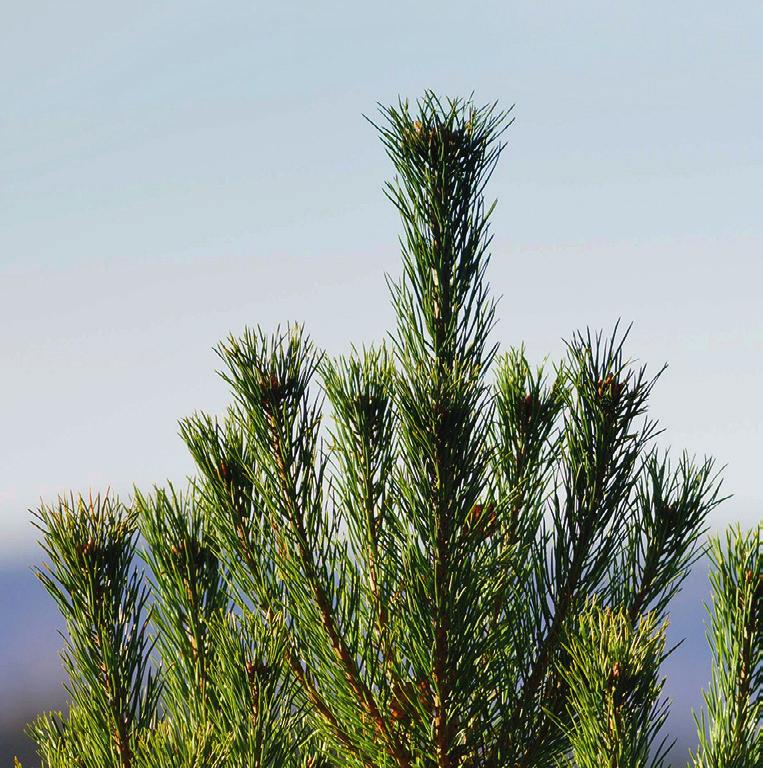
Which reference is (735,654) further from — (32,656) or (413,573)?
(32,656)

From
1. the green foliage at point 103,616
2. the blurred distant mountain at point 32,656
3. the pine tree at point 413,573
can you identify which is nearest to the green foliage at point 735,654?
the pine tree at point 413,573

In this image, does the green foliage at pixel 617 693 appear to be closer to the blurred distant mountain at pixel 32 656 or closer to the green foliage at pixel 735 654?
the green foliage at pixel 735 654

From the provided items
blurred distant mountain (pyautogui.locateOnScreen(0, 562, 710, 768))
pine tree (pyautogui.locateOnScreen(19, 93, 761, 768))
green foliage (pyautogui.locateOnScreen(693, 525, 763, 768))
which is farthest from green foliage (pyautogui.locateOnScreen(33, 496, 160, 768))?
blurred distant mountain (pyautogui.locateOnScreen(0, 562, 710, 768))

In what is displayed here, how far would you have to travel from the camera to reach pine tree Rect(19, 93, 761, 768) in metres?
2.01

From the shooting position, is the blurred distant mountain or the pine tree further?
the blurred distant mountain

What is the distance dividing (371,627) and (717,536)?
2.93 ft

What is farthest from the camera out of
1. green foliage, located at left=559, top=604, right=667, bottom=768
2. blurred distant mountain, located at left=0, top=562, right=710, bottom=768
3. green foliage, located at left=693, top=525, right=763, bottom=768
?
blurred distant mountain, located at left=0, top=562, right=710, bottom=768

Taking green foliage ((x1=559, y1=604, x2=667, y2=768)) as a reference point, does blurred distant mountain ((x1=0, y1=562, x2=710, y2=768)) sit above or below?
above

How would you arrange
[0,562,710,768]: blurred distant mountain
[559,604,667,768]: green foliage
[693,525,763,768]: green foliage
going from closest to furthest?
[559,604,667,768]: green foliage, [693,525,763,768]: green foliage, [0,562,710,768]: blurred distant mountain

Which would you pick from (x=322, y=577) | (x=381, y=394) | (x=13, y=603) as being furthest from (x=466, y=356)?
(x=13, y=603)

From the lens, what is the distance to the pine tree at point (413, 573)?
2.01m

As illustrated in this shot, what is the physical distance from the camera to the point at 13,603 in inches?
3371

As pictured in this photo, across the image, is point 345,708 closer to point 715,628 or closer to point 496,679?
point 496,679

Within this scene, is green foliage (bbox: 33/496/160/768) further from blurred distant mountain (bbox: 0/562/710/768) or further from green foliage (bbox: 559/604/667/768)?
blurred distant mountain (bbox: 0/562/710/768)
